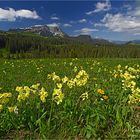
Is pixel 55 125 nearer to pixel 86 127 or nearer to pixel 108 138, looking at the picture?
pixel 86 127

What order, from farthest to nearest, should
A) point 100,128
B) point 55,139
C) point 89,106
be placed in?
point 89,106
point 100,128
point 55,139

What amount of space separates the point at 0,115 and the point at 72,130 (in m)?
1.72

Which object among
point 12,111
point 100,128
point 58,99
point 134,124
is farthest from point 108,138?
point 12,111

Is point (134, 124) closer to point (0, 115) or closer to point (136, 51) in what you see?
point (0, 115)

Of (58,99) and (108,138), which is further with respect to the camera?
(58,99)

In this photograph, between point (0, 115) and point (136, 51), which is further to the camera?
point (136, 51)

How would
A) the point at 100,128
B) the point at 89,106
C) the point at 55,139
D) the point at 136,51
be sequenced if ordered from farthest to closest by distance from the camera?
the point at 136,51 < the point at 89,106 < the point at 100,128 < the point at 55,139

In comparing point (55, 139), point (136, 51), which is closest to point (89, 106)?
point (55, 139)

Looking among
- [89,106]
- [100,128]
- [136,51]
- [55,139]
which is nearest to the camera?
[55,139]

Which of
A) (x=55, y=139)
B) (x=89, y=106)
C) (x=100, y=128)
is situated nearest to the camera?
(x=55, y=139)

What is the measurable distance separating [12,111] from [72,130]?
144 centimetres

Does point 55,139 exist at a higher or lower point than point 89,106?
lower

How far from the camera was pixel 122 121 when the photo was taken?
693 cm

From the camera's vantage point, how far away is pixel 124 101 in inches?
299
